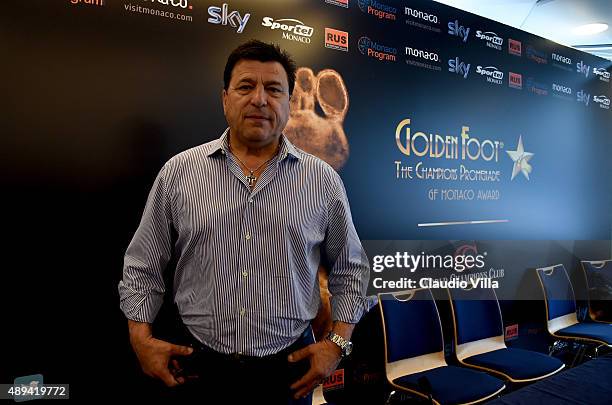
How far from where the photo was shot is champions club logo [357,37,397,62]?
277 cm

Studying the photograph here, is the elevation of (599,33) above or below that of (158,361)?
above

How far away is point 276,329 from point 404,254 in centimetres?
173

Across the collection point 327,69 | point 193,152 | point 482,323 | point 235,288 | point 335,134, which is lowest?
point 482,323

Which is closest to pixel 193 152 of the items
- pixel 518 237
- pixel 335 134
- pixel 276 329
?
pixel 276 329

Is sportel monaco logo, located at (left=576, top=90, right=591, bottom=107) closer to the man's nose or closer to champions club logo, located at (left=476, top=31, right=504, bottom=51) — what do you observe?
champions club logo, located at (left=476, top=31, right=504, bottom=51)

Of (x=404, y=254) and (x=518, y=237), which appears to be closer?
(x=404, y=254)

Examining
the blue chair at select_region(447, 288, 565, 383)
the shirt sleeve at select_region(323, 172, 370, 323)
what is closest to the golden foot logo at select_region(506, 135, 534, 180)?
the blue chair at select_region(447, 288, 565, 383)

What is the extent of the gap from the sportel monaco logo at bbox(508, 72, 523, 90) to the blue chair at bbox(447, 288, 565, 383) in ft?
5.65

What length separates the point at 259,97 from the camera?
1413 mm

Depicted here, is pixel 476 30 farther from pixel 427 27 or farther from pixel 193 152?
pixel 193 152

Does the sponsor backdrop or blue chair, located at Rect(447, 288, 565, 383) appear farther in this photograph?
blue chair, located at Rect(447, 288, 565, 383)

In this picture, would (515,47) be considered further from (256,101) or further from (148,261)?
(148,261)

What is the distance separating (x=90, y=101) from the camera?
1.99m

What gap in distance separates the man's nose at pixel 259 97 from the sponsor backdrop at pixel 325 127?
34.8 inches
